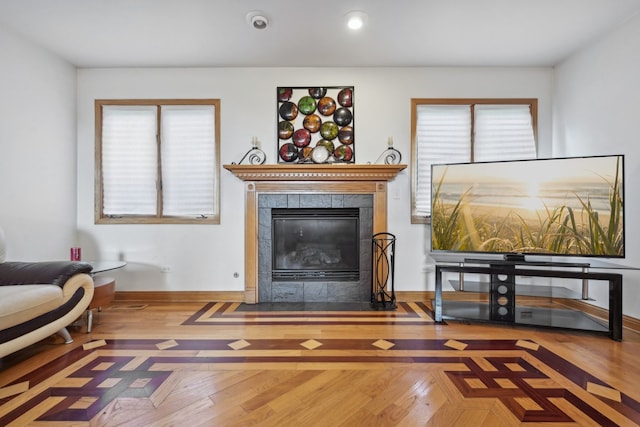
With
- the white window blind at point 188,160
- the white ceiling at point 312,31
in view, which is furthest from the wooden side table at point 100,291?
→ the white ceiling at point 312,31

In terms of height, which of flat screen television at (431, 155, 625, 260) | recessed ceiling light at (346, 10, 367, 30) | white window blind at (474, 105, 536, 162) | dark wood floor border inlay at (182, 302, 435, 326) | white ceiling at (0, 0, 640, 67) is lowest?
dark wood floor border inlay at (182, 302, 435, 326)

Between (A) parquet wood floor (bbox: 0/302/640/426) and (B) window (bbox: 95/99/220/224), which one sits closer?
(A) parquet wood floor (bbox: 0/302/640/426)

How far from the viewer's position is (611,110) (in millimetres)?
2826

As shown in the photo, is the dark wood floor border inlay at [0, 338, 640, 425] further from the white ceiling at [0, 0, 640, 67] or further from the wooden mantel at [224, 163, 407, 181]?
the white ceiling at [0, 0, 640, 67]

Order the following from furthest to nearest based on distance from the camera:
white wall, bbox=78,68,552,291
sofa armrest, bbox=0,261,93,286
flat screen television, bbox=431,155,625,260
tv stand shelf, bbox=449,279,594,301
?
1. white wall, bbox=78,68,552,291
2. tv stand shelf, bbox=449,279,594,301
3. flat screen television, bbox=431,155,625,260
4. sofa armrest, bbox=0,261,93,286

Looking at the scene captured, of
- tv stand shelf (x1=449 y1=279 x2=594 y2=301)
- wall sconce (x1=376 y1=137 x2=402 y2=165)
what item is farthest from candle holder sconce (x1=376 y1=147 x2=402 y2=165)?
tv stand shelf (x1=449 y1=279 x2=594 y2=301)

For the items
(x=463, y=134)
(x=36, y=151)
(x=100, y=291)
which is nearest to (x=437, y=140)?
(x=463, y=134)

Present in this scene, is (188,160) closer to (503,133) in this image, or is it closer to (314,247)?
(314,247)

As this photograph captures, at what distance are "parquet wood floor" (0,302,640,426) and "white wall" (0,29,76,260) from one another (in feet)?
3.89

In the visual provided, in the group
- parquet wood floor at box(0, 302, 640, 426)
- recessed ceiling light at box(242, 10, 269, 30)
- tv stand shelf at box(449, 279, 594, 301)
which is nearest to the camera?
parquet wood floor at box(0, 302, 640, 426)

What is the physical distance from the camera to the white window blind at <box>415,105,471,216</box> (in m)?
3.51

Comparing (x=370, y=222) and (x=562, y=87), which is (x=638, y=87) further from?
(x=370, y=222)

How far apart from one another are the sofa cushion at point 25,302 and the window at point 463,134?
3.25 meters

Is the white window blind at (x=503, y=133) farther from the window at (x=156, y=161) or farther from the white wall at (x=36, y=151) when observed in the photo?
the white wall at (x=36, y=151)
